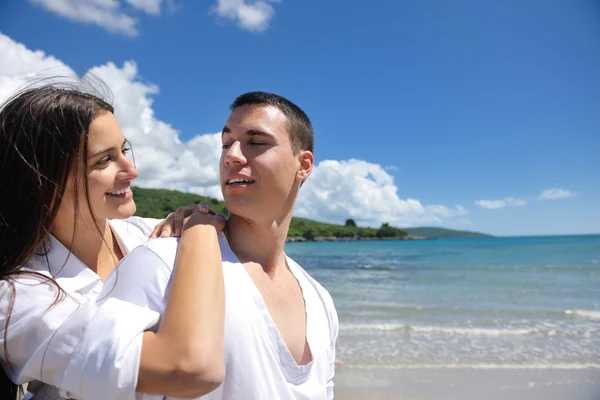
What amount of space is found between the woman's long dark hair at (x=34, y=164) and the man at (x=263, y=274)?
492 millimetres

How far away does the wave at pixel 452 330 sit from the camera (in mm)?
10156

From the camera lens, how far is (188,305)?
169 centimetres

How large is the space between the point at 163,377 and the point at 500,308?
14.0 meters

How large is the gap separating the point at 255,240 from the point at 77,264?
95 centimetres

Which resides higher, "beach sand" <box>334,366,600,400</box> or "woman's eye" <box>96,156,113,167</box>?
"woman's eye" <box>96,156,113,167</box>

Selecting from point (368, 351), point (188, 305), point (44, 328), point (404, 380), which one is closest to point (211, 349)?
point (188, 305)

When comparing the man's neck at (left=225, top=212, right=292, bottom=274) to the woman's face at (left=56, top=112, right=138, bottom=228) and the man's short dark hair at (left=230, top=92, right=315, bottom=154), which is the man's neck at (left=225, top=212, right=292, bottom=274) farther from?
the woman's face at (left=56, top=112, right=138, bottom=228)

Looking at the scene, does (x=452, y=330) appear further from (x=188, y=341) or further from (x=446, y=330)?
(x=188, y=341)

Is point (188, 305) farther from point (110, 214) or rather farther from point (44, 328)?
point (110, 214)

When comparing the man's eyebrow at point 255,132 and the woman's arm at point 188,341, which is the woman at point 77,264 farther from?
the man's eyebrow at point 255,132

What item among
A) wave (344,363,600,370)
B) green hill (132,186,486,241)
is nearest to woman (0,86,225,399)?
wave (344,363,600,370)

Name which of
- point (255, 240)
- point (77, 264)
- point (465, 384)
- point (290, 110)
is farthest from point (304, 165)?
point (465, 384)

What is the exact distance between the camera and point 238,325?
1.92 metres

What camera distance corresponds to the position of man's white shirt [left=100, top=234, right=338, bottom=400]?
186 centimetres
